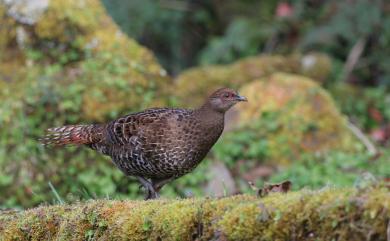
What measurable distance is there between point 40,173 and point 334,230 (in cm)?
618

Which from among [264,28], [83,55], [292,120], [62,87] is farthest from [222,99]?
[264,28]

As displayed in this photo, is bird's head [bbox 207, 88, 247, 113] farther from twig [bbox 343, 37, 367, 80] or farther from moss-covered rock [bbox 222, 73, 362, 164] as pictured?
twig [bbox 343, 37, 367, 80]

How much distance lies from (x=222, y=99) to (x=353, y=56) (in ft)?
29.4

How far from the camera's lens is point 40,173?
8.67 m

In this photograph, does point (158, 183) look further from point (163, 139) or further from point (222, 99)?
point (222, 99)

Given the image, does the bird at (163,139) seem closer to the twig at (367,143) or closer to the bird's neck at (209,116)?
the bird's neck at (209,116)

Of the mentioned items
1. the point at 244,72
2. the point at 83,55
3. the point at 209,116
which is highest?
the point at 209,116

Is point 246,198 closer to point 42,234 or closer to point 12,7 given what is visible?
point 42,234

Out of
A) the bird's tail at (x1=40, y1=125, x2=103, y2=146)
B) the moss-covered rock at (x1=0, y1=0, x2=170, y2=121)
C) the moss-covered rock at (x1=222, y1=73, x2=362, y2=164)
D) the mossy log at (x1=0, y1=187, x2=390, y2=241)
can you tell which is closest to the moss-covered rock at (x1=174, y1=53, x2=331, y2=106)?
the moss-covered rock at (x1=222, y1=73, x2=362, y2=164)

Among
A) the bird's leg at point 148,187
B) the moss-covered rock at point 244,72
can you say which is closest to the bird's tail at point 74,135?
the bird's leg at point 148,187

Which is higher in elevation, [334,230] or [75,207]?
[334,230]

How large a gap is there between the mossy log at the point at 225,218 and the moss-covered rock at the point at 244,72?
7.78m

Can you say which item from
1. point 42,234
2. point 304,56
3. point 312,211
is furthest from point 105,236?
point 304,56

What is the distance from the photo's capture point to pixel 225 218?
3.28 metres
